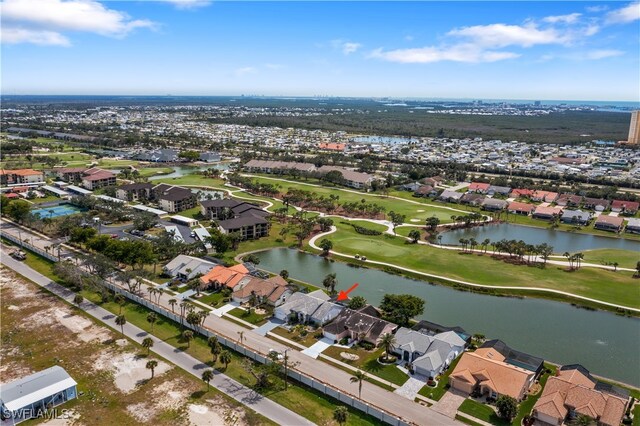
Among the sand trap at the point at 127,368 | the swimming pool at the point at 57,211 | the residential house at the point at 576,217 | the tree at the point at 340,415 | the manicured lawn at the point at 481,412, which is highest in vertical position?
the residential house at the point at 576,217

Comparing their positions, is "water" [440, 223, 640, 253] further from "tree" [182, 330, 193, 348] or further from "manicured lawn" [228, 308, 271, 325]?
"tree" [182, 330, 193, 348]

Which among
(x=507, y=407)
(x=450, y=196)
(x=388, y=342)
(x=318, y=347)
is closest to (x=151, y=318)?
(x=318, y=347)

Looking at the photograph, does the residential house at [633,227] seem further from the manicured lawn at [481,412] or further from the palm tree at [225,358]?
the palm tree at [225,358]

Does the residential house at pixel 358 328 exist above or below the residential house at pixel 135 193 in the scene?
below

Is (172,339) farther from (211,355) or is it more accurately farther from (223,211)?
(223,211)

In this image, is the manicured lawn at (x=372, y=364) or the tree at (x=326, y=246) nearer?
the manicured lawn at (x=372, y=364)

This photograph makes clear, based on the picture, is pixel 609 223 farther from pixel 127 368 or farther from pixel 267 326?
pixel 127 368

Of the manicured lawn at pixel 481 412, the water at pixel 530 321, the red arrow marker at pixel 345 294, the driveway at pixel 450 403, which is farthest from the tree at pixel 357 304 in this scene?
the manicured lawn at pixel 481 412
